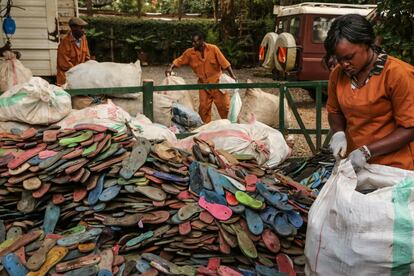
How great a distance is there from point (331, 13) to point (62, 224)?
29.9 feet

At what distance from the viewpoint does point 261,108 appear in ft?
18.2

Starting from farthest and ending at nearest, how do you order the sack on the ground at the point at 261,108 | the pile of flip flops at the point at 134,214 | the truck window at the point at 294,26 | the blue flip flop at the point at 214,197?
1. the truck window at the point at 294,26
2. the sack on the ground at the point at 261,108
3. the blue flip flop at the point at 214,197
4. the pile of flip flops at the point at 134,214

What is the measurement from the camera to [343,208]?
76.4 inches

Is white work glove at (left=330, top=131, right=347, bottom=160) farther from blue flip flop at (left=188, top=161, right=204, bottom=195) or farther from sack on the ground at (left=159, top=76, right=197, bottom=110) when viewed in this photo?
sack on the ground at (left=159, top=76, right=197, bottom=110)

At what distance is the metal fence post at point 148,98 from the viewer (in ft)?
15.2

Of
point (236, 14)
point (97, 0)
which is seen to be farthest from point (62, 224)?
point (97, 0)

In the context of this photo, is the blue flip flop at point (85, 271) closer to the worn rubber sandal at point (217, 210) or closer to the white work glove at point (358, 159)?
the worn rubber sandal at point (217, 210)

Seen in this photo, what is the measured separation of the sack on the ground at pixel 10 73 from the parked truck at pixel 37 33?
303 centimetres

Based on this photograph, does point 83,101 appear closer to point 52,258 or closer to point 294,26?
point 52,258

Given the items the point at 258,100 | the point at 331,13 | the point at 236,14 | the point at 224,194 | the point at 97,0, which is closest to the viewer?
the point at 224,194

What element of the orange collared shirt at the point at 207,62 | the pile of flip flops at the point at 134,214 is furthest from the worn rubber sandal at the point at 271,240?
the orange collared shirt at the point at 207,62

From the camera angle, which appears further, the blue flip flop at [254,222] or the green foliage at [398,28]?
the green foliage at [398,28]

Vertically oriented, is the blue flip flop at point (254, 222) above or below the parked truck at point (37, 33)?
below

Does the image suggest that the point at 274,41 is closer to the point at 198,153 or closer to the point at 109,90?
the point at 109,90
